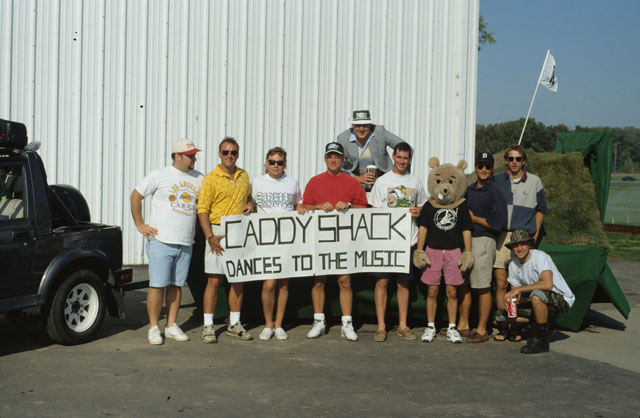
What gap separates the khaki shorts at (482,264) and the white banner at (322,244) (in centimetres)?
68

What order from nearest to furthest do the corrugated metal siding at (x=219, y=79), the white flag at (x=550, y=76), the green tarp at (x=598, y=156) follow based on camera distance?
1. the green tarp at (x=598, y=156)
2. the corrugated metal siding at (x=219, y=79)
3. the white flag at (x=550, y=76)

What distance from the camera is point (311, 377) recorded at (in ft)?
19.9

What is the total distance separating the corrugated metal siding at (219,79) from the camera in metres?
11.5

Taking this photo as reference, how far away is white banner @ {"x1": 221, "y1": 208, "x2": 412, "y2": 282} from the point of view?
295 inches

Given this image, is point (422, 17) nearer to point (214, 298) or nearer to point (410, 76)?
point (410, 76)

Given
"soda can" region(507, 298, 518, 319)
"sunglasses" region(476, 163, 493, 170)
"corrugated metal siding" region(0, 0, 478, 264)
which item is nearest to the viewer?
"soda can" region(507, 298, 518, 319)

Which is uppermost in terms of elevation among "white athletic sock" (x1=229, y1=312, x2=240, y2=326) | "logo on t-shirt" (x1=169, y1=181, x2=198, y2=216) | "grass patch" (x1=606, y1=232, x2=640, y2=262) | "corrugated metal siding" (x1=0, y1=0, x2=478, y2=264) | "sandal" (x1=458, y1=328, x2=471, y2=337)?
"corrugated metal siding" (x1=0, y1=0, x2=478, y2=264)

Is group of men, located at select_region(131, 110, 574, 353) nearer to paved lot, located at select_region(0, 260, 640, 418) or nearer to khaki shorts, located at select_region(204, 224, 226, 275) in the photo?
khaki shorts, located at select_region(204, 224, 226, 275)

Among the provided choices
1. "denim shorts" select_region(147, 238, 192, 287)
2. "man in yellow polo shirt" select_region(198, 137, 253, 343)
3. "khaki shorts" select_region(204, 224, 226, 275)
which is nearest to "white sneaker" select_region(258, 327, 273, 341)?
"man in yellow polo shirt" select_region(198, 137, 253, 343)

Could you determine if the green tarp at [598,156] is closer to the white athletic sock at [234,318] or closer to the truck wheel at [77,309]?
the white athletic sock at [234,318]

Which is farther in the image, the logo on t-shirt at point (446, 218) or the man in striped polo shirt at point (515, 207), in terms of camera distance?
Answer: the man in striped polo shirt at point (515, 207)

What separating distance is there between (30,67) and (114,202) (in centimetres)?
244

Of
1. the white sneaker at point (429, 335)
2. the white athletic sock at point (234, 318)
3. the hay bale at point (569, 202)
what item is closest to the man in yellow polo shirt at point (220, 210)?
the white athletic sock at point (234, 318)

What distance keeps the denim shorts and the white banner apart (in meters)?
0.51
